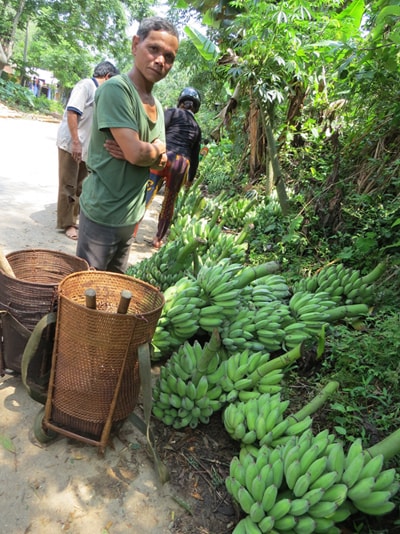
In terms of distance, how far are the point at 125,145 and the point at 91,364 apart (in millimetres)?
1096

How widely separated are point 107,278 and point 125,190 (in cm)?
53

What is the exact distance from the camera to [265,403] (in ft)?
5.97

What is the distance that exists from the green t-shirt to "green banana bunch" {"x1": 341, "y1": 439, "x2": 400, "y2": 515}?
170 cm

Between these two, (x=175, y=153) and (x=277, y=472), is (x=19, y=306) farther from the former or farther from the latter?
(x=175, y=153)

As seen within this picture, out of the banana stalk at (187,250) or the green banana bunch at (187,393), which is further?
the banana stalk at (187,250)

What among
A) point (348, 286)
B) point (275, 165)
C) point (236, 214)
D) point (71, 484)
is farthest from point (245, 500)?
point (236, 214)

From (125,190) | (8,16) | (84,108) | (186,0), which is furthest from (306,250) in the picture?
(8,16)

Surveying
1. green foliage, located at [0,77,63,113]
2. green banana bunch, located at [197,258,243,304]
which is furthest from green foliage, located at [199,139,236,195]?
green foliage, located at [0,77,63,113]

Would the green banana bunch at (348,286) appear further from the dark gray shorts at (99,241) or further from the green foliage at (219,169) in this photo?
the green foliage at (219,169)

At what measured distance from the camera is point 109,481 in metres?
1.71

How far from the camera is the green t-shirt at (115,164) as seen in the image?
186 centimetres

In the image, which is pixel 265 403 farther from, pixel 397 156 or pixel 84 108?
pixel 84 108

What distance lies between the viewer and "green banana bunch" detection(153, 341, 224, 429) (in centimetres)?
196

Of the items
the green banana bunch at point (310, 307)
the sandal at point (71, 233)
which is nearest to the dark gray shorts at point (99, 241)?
the green banana bunch at point (310, 307)
